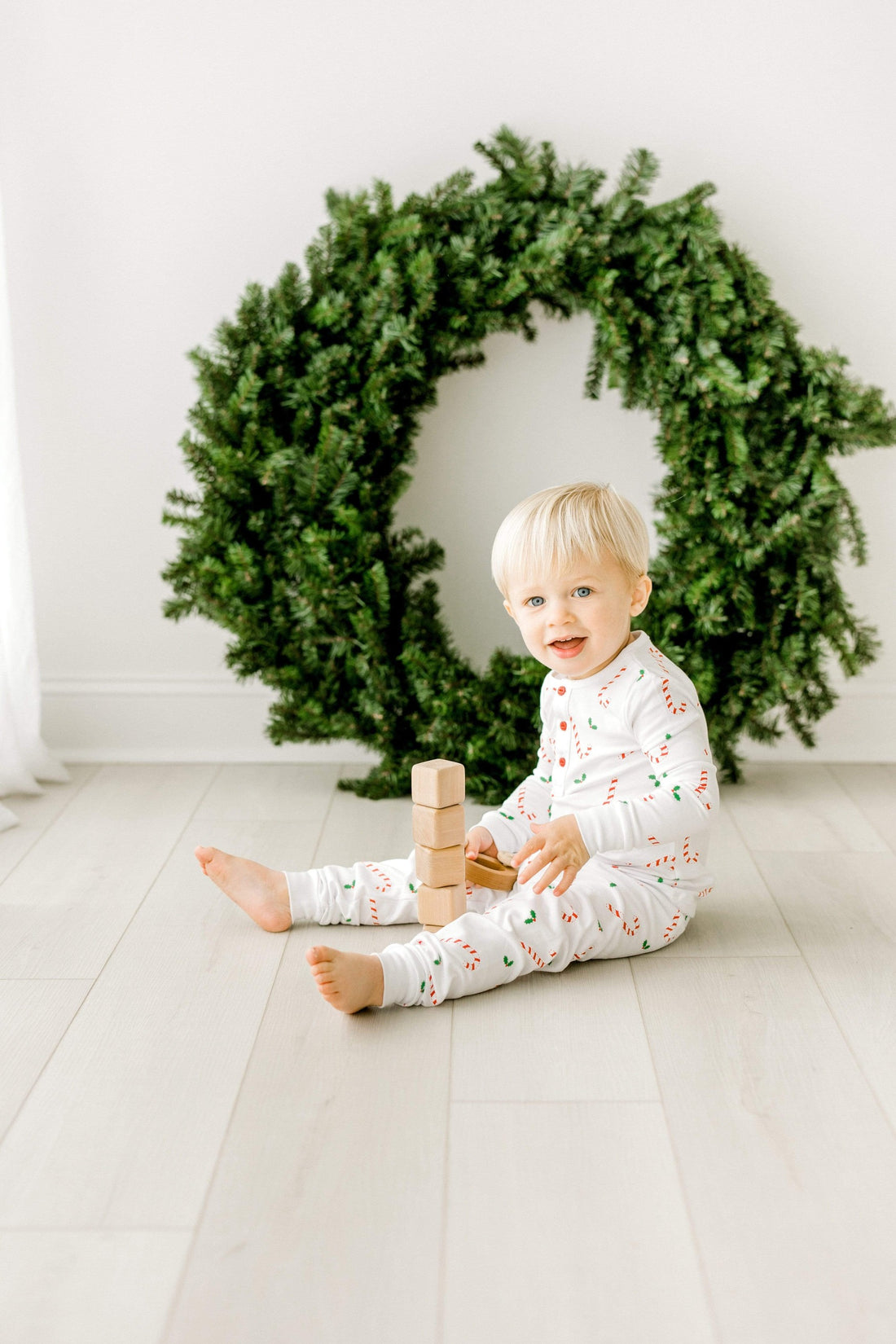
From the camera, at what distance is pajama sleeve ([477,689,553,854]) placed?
5.68 ft

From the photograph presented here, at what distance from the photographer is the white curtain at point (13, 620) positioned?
87.5 inches

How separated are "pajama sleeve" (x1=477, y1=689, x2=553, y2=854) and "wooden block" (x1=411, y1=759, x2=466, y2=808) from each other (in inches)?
8.0

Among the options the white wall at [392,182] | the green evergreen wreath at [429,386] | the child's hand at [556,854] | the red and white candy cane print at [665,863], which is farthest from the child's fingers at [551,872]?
the white wall at [392,182]

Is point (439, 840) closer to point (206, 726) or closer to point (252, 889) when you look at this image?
point (252, 889)

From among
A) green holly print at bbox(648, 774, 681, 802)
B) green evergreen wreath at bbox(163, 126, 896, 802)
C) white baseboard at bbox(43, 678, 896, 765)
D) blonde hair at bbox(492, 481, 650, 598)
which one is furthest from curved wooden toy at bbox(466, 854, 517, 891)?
white baseboard at bbox(43, 678, 896, 765)

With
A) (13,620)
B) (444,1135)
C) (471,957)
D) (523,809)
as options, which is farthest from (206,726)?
(444,1135)

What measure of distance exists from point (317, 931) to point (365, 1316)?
29.7 inches

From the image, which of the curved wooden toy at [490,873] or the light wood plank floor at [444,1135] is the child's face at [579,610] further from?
the light wood plank floor at [444,1135]

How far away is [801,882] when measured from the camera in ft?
6.19

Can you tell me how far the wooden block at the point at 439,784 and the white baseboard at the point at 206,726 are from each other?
997mm

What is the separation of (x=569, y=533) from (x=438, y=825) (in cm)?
40

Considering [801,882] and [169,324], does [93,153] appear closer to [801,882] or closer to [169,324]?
[169,324]

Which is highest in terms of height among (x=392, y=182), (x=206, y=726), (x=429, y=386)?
(x=392, y=182)

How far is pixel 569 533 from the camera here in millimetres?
1541
